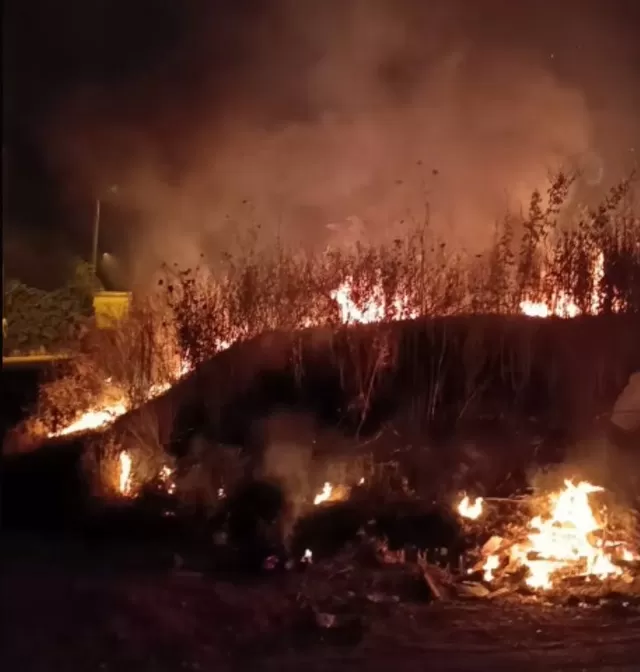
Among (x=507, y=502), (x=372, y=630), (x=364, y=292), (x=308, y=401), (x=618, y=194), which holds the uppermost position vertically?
(x=618, y=194)

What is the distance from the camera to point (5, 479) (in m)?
8.48

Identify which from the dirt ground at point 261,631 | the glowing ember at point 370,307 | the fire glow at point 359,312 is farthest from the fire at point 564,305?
the dirt ground at point 261,631

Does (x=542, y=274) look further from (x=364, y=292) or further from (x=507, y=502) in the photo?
(x=507, y=502)

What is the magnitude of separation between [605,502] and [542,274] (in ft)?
12.1

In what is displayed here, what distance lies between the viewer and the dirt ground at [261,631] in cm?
467

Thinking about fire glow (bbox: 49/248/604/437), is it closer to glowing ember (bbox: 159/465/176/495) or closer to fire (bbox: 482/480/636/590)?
glowing ember (bbox: 159/465/176/495)

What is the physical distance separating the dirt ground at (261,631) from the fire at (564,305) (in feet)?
15.2

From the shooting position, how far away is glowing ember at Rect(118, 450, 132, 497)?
7837 millimetres

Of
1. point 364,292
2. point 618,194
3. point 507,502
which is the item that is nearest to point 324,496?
point 507,502

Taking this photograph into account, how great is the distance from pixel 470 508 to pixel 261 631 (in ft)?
8.06

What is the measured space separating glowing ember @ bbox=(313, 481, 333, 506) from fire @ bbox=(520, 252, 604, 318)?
3.58 m

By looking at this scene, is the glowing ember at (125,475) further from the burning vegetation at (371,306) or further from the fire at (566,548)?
the fire at (566,548)

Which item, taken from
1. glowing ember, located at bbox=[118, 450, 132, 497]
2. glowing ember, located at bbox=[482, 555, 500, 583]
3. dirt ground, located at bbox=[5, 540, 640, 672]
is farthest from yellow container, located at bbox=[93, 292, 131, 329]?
glowing ember, located at bbox=[482, 555, 500, 583]

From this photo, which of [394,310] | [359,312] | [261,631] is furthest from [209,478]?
[394,310]
